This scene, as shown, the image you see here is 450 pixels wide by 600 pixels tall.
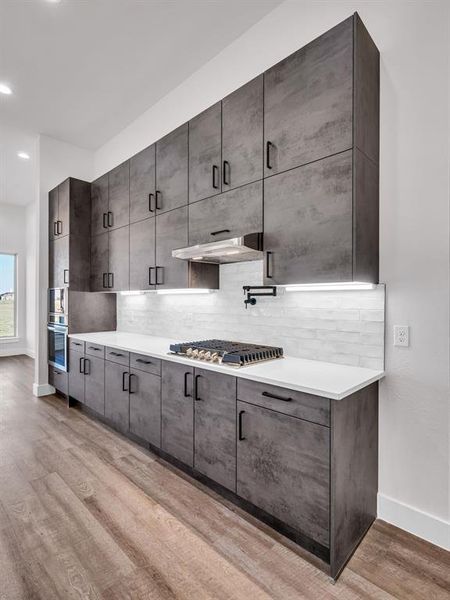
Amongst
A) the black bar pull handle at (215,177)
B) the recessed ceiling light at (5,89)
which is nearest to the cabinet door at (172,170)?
the black bar pull handle at (215,177)

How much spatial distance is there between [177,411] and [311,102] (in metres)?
2.21

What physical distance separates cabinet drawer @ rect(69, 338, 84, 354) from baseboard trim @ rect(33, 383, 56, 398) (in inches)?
40.6

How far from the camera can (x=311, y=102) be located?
1975mm

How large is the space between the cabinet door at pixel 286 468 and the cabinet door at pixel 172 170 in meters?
1.88

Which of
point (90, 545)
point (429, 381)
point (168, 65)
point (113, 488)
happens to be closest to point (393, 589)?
point (429, 381)

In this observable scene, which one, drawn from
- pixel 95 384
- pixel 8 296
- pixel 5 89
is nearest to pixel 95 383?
pixel 95 384

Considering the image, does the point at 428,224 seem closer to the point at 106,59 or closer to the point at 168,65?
the point at 168,65

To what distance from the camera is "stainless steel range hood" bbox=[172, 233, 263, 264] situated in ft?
7.15

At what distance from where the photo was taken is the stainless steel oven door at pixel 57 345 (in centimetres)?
407

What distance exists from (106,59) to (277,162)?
7.17 feet

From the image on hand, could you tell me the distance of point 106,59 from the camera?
10.2 feet

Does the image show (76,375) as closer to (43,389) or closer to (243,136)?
(43,389)

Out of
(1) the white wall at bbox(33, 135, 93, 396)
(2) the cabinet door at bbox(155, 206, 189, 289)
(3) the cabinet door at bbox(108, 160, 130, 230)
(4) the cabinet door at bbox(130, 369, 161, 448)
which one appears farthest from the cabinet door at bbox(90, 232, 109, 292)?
(4) the cabinet door at bbox(130, 369, 161, 448)

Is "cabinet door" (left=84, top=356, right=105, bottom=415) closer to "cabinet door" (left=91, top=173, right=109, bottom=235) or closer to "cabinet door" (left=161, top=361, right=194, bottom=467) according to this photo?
"cabinet door" (left=161, top=361, right=194, bottom=467)
